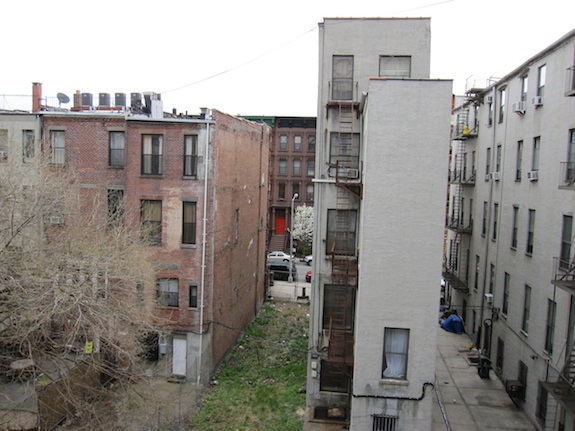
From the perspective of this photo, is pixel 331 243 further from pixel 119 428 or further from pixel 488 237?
pixel 488 237

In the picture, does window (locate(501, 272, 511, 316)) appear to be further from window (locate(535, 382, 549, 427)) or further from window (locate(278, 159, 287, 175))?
window (locate(278, 159, 287, 175))

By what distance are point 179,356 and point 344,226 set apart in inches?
371

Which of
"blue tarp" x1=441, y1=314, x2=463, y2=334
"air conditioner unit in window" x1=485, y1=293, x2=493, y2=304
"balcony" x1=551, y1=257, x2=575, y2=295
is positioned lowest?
"blue tarp" x1=441, y1=314, x2=463, y2=334

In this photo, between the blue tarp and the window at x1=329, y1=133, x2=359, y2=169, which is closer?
the window at x1=329, y1=133, x2=359, y2=169

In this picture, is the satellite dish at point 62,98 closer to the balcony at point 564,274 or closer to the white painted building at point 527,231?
the white painted building at point 527,231

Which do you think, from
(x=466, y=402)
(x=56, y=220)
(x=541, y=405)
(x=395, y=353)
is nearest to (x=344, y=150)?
(x=395, y=353)

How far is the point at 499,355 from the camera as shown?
79.9 ft

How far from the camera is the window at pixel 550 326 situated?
721 inches

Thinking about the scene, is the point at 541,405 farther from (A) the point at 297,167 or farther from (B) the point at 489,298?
(A) the point at 297,167

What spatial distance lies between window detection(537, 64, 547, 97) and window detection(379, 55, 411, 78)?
619 cm

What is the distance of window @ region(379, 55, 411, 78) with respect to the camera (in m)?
18.5

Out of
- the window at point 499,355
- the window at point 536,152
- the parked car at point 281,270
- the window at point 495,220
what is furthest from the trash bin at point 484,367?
the parked car at point 281,270

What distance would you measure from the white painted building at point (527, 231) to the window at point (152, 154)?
15.6 m

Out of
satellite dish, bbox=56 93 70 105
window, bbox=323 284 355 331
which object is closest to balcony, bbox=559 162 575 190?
window, bbox=323 284 355 331
